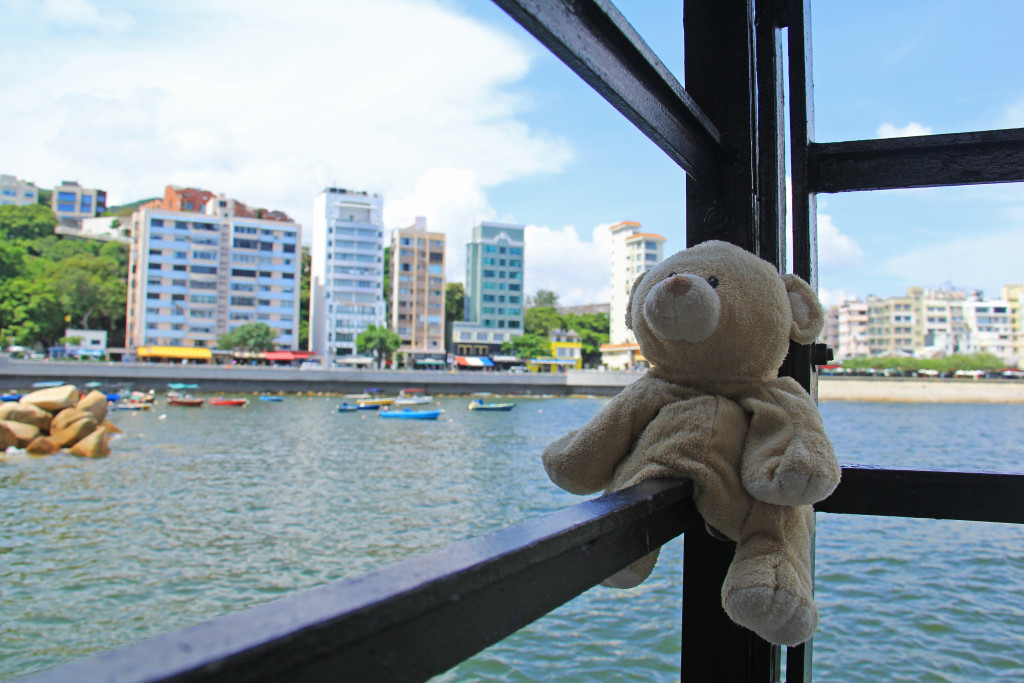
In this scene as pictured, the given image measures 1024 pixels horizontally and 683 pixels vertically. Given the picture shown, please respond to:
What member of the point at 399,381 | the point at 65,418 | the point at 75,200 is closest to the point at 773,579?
the point at 65,418

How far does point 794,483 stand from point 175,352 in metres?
60.4

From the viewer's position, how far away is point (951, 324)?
83062mm

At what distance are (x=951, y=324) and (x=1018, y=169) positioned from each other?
94.7 meters

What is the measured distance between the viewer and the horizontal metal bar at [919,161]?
1.76m

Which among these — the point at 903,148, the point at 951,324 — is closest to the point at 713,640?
the point at 903,148

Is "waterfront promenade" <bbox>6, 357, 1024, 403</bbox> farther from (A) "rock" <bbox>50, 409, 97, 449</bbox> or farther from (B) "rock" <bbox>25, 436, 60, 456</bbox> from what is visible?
(B) "rock" <bbox>25, 436, 60, 456</bbox>

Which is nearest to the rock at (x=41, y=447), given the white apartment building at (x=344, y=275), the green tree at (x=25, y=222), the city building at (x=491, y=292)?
the white apartment building at (x=344, y=275)

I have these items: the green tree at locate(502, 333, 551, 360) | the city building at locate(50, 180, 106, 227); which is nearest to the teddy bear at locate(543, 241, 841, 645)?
the green tree at locate(502, 333, 551, 360)

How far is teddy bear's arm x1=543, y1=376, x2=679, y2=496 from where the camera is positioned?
134 cm

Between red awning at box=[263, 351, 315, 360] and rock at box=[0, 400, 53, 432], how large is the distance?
3674cm

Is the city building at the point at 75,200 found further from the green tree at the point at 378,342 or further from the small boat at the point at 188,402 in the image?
the small boat at the point at 188,402

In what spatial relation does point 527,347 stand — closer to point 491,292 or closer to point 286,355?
point 491,292

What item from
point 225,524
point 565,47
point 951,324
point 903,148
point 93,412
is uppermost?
point 951,324

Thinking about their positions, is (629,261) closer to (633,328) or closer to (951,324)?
(951,324)
